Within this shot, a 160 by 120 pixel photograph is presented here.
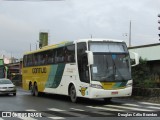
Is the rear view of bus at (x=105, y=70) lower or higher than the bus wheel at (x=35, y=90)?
higher

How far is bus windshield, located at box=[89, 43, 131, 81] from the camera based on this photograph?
790 inches

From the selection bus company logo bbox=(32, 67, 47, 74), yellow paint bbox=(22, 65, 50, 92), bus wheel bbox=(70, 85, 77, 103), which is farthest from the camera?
bus company logo bbox=(32, 67, 47, 74)

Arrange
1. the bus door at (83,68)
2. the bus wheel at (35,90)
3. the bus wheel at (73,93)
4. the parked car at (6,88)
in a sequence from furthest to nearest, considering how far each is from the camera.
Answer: the parked car at (6,88), the bus wheel at (35,90), the bus wheel at (73,93), the bus door at (83,68)

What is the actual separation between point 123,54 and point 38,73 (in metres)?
9.67

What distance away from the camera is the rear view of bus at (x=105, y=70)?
1986 centimetres

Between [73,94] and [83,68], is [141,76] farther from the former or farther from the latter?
[83,68]

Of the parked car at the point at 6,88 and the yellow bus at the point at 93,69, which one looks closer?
the yellow bus at the point at 93,69

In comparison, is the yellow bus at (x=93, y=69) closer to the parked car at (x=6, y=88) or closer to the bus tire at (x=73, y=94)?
the bus tire at (x=73, y=94)

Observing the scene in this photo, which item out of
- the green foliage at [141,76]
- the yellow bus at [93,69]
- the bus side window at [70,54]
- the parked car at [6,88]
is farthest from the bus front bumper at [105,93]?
the parked car at [6,88]

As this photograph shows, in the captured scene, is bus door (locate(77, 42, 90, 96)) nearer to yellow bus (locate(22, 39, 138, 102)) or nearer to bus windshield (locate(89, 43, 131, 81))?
yellow bus (locate(22, 39, 138, 102))

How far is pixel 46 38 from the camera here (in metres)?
104

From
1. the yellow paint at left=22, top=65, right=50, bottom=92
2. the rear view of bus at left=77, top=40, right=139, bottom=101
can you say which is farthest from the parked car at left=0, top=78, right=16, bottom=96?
the rear view of bus at left=77, top=40, right=139, bottom=101

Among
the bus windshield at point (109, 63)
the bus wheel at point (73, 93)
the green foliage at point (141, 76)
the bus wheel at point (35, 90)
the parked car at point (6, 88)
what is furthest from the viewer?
the parked car at point (6, 88)

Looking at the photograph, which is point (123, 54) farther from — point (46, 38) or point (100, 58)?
point (46, 38)
